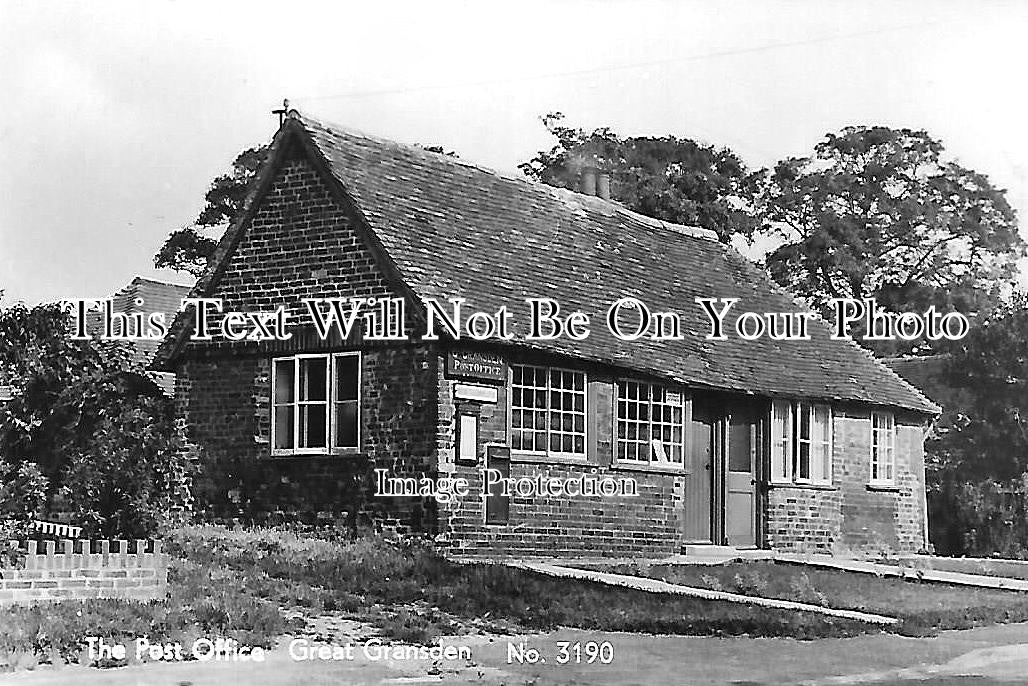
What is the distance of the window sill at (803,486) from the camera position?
17344 millimetres

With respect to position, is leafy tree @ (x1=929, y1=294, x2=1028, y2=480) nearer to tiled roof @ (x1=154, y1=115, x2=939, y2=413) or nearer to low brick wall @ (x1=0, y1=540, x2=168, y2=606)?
tiled roof @ (x1=154, y1=115, x2=939, y2=413)

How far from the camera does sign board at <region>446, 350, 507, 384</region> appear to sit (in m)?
14.3

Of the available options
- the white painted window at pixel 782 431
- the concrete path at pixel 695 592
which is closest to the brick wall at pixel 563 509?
the concrete path at pixel 695 592

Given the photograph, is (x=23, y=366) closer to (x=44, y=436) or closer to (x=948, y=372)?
(x=44, y=436)

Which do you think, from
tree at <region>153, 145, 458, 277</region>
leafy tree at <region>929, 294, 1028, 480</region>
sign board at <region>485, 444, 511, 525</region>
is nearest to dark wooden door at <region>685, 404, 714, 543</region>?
leafy tree at <region>929, 294, 1028, 480</region>

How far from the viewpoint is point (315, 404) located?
1490 centimetres

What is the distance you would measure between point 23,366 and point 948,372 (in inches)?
311

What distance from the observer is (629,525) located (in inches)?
605

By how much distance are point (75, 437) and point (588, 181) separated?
4.53 m

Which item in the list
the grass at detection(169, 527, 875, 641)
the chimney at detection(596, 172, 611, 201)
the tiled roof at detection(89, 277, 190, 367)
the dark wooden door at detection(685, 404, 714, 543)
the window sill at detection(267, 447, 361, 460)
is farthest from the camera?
the dark wooden door at detection(685, 404, 714, 543)

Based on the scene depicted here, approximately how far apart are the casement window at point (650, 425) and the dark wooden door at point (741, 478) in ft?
3.23

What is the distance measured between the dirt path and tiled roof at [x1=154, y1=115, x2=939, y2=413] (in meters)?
3.36

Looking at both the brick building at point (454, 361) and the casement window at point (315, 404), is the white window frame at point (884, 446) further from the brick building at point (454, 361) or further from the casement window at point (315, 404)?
the casement window at point (315, 404)

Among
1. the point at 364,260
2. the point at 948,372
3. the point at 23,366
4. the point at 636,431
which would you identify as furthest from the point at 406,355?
the point at 948,372
